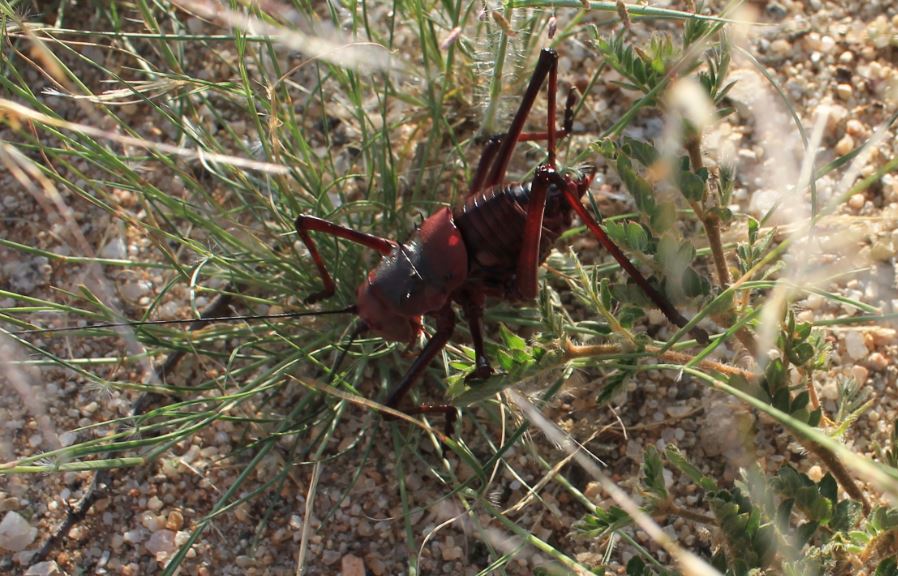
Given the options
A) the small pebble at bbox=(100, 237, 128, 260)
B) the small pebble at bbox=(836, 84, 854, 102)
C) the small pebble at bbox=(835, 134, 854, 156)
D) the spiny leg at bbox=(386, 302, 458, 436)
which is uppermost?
the small pebble at bbox=(836, 84, 854, 102)

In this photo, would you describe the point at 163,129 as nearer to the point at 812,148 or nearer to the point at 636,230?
the point at 636,230

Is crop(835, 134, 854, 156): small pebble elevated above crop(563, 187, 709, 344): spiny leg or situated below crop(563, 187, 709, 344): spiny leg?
above

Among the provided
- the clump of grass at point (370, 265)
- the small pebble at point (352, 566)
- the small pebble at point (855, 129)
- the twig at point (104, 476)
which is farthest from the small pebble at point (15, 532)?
the small pebble at point (855, 129)

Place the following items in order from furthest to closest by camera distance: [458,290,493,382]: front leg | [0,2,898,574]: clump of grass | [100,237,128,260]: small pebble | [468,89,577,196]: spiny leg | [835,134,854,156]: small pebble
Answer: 1. [100,237,128,260]: small pebble
2. [835,134,854,156]: small pebble
3. [468,89,577,196]: spiny leg
4. [458,290,493,382]: front leg
5. [0,2,898,574]: clump of grass

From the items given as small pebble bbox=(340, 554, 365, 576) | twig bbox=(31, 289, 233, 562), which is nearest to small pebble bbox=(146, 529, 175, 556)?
twig bbox=(31, 289, 233, 562)

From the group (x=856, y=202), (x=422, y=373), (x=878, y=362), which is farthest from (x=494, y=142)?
(x=878, y=362)

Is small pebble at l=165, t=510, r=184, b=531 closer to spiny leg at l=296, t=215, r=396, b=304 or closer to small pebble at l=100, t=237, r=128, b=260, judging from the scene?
spiny leg at l=296, t=215, r=396, b=304

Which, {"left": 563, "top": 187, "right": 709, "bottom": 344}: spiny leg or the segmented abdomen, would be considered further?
the segmented abdomen

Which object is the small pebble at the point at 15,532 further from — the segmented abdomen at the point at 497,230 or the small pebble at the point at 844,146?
the small pebble at the point at 844,146
